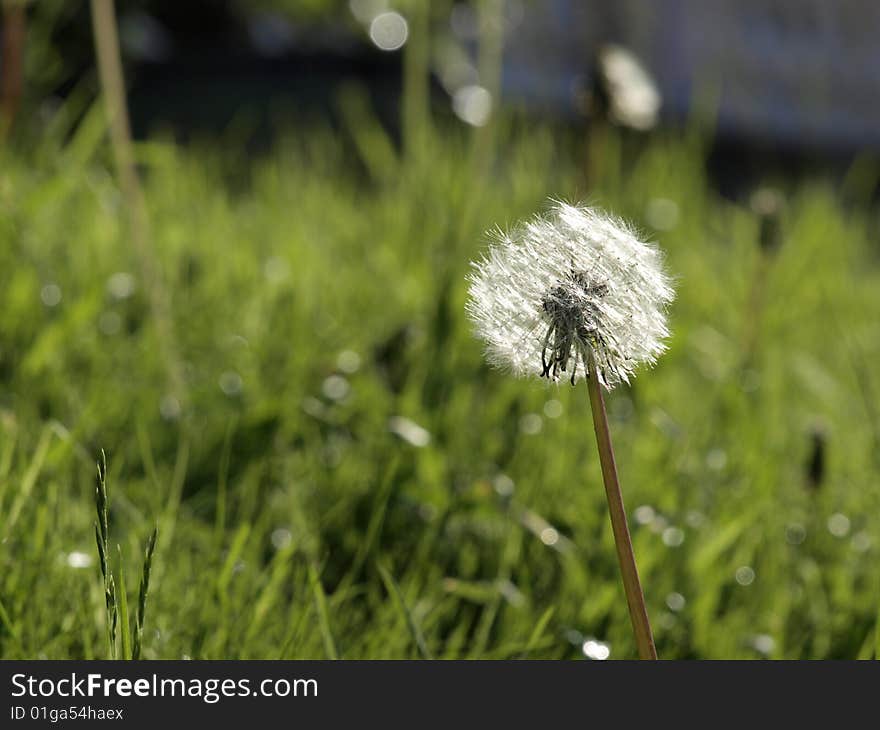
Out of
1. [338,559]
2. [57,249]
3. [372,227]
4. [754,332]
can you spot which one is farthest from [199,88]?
[338,559]

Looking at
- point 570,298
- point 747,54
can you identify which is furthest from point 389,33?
point 570,298

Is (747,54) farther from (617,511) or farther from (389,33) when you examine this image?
(617,511)

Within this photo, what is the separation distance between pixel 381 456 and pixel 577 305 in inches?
36.5

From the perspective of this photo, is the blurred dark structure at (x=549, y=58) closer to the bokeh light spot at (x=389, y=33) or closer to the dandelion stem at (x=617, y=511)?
the bokeh light spot at (x=389, y=33)

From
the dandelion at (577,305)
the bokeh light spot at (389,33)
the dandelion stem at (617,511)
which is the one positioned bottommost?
the dandelion stem at (617,511)

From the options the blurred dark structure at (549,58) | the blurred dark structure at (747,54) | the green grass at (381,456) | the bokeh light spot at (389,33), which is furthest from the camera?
the blurred dark structure at (747,54)

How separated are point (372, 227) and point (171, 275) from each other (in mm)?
747

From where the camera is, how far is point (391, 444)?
1690 mm

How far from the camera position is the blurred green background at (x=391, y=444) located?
4.20ft

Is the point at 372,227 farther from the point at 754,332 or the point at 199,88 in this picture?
the point at 199,88

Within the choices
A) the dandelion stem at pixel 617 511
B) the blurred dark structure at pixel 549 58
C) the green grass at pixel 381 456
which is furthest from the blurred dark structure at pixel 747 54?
the dandelion stem at pixel 617 511

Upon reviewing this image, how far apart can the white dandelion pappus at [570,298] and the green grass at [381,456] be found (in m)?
0.26

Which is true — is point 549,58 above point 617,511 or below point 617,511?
above

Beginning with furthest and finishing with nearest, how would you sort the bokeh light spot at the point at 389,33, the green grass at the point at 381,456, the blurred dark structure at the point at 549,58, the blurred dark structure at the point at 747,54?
the blurred dark structure at the point at 747,54, the blurred dark structure at the point at 549,58, the bokeh light spot at the point at 389,33, the green grass at the point at 381,456
